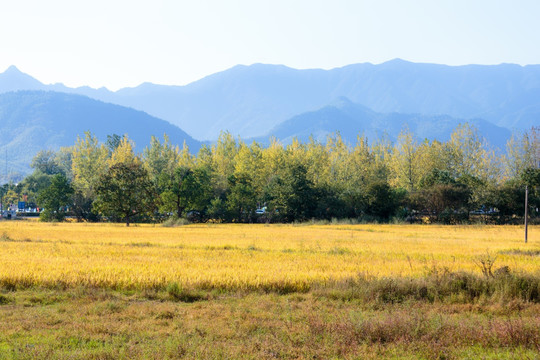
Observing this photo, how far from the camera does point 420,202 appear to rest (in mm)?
61594

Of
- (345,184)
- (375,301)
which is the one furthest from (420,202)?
(375,301)

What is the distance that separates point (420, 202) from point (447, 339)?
2162 inches

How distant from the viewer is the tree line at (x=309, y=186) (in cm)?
5881

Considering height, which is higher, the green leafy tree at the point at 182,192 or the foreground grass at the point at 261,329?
the green leafy tree at the point at 182,192

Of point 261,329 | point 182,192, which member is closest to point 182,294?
point 261,329

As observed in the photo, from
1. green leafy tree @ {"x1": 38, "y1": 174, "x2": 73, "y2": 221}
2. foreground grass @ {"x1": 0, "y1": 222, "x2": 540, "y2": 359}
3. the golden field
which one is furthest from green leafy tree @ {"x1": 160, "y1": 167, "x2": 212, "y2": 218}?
foreground grass @ {"x1": 0, "y1": 222, "x2": 540, "y2": 359}

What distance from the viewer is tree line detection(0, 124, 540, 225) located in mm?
58812

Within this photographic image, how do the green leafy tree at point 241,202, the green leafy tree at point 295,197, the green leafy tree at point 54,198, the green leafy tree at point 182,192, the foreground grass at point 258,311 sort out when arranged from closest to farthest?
the foreground grass at point 258,311
the green leafy tree at point 182,192
the green leafy tree at point 295,197
the green leafy tree at point 241,202
the green leafy tree at point 54,198

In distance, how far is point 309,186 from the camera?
215ft

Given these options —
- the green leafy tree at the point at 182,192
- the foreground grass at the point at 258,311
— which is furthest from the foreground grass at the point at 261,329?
the green leafy tree at the point at 182,192

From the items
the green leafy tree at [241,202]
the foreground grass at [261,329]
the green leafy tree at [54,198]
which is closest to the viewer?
the foreground grass at [261,329]

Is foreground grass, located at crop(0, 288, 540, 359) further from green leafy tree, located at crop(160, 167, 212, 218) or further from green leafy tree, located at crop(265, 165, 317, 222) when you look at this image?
green leafy tree, located at crop(265, 165, 317, 222)

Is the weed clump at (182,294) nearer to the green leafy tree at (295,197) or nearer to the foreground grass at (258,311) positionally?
the foreground grass at (258,311)

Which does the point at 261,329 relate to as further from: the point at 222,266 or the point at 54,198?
the point at 54,198
